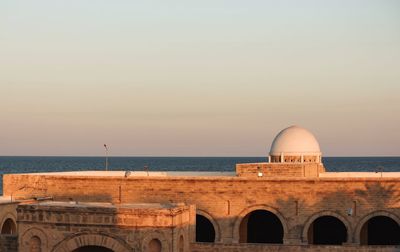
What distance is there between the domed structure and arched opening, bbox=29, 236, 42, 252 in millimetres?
18526

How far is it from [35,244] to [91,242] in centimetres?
227

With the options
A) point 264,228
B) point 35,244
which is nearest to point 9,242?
point 35,244

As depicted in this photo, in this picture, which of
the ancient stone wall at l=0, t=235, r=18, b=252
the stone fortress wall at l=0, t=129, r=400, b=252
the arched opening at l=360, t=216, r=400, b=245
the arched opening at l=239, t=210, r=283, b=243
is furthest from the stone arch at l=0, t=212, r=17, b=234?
the arched opening at l=360, t=216, r=400, b=245

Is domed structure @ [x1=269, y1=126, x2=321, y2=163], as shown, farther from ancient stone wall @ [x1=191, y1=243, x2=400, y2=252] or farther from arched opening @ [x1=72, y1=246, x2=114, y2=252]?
arched opening @ [x1=72, y1=246, x2=114, y2=252]

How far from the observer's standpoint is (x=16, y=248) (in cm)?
2917

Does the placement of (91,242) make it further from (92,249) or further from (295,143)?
(295,143)

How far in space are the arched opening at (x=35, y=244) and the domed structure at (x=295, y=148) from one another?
18.5 m

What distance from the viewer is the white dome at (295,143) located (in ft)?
141

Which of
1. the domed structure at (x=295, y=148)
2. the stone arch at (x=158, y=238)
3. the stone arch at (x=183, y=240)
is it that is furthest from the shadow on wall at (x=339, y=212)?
the stone arch at (x=158, y=238)

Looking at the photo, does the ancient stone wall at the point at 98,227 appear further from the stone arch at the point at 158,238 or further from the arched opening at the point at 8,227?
the arched opening at the point at 8,227

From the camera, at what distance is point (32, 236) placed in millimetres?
27844

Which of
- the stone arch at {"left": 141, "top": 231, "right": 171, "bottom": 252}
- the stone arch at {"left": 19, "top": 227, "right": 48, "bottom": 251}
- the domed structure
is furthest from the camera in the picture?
the domed structure

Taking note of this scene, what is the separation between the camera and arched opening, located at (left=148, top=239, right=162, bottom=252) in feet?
88.3

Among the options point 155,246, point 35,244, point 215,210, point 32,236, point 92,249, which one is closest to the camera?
point 155,246
